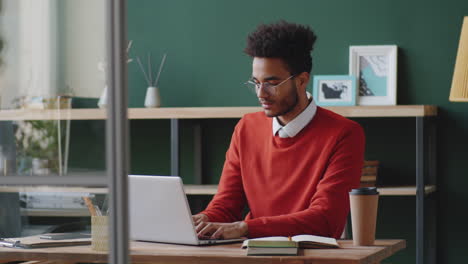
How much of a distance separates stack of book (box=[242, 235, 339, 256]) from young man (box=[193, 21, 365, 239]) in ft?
1.18

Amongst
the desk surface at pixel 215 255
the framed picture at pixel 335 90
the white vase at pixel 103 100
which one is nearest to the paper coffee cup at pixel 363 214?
the desk surface at pixel 215 255

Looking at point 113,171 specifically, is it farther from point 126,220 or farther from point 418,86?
point 418,86

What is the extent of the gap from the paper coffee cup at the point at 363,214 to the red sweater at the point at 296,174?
26 centimetres

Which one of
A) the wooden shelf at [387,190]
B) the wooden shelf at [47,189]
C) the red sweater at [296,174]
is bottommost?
the wooden shelf at [387,190]

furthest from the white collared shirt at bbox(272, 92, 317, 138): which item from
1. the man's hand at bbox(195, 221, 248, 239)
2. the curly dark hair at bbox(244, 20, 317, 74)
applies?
the man's hand at bbox(195, 221, 248, 239)

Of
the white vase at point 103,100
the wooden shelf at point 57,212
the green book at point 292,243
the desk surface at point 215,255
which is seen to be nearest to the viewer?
the white vase at point 103,100

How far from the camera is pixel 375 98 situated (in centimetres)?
403

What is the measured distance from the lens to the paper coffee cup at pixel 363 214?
2.23m

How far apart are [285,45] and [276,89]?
17cm

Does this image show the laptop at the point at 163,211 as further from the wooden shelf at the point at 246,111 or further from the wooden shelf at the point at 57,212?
the wooden shelf at the point at 246,111

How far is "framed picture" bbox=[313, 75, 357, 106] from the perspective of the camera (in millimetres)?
3992

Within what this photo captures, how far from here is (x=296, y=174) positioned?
2719 millimetres

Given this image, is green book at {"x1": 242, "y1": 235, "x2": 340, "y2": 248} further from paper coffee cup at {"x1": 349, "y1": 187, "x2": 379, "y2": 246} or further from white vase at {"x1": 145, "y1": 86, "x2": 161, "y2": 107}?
white vase at {"x1": 145, "y1": 86, "x2": 161, "y2": 107}

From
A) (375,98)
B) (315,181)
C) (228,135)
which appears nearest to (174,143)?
(228,135)
